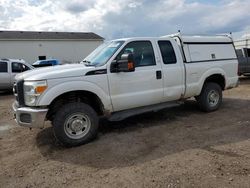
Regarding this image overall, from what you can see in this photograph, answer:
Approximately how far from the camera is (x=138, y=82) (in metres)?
5.95

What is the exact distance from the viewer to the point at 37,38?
120ft

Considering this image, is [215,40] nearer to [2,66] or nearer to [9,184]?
[9,184]

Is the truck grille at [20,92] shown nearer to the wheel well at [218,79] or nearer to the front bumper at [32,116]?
the front bumper at [32,116]

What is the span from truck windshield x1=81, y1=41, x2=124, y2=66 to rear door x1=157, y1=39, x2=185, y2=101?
1064 millimetres

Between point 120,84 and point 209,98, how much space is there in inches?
118

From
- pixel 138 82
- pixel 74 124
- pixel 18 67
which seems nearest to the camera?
Answer: pixel 74 124

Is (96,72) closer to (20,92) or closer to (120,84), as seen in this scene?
(120,84)

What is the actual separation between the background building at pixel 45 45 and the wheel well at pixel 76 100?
100 feet

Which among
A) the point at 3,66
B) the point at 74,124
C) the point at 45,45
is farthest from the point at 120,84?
the point at 45,45

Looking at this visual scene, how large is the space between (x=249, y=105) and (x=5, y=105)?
847 cm

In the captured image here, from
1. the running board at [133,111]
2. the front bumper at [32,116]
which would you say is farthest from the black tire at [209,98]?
the front bumper at [32,116]

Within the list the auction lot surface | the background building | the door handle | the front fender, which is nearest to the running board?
the front fender

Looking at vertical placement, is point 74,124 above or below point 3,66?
below

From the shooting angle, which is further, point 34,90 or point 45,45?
point 45,45
